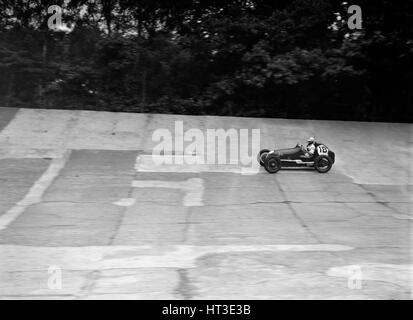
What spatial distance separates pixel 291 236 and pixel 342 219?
1529 millimetres

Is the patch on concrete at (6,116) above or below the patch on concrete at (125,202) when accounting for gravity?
above

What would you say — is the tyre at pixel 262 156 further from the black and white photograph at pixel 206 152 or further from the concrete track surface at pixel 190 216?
the concrete track surface at pixel 190 216

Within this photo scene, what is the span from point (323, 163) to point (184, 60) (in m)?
8.44

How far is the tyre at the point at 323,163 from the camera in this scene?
12781mm

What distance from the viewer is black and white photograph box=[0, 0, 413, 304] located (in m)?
6.43

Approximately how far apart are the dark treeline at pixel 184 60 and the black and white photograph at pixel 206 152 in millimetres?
52

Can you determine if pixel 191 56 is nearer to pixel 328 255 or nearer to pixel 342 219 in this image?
pixel 342 219

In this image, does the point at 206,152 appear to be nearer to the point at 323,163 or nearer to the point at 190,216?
the point at 323,163

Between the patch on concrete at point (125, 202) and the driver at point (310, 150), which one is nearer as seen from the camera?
the patch on concrete at point (125, 202)

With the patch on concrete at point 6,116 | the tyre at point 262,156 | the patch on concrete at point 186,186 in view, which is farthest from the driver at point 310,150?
the patch on concrete at point 6,116

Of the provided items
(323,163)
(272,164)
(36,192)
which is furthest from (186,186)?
(323,163)

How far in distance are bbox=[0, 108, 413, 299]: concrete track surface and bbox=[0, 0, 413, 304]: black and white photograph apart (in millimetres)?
45

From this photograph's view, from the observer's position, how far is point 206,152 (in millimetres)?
14070
